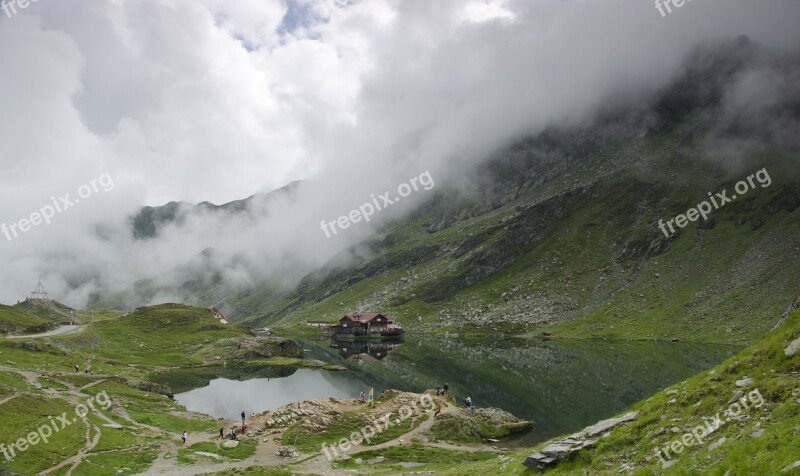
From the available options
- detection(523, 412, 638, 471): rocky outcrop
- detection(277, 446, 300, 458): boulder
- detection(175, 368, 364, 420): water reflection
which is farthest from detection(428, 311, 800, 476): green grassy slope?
detection(175, 368, 364, 420): water reflection

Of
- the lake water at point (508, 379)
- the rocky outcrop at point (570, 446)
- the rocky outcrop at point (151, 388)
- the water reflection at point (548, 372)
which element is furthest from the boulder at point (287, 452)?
the rocky outcrop at point (151, 388)

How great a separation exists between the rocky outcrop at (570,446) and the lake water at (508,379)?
36.3 meters

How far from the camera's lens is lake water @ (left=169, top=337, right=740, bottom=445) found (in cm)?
8150

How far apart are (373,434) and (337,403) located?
12.5 m

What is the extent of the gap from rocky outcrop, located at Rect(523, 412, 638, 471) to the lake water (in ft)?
119

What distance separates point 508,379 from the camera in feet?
356

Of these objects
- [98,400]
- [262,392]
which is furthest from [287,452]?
[262,392]

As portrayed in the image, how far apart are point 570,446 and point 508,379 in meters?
86.2

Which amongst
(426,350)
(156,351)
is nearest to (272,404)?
(156,351)

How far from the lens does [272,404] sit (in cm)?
8969

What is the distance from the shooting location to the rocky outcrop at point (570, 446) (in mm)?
25766

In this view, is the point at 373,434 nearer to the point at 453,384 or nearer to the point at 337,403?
the point at 337,403

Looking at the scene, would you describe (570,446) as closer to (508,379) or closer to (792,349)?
(792,349)

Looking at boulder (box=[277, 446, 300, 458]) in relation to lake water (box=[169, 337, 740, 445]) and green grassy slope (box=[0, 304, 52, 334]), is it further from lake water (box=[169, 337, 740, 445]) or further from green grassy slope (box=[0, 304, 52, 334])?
green grassy slope (box=[0, 304, 52, 334])
